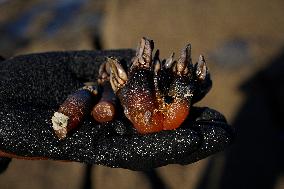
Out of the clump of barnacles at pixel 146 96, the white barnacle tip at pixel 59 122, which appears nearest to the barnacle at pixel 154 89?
the clump of barnacles at pixel 146 96

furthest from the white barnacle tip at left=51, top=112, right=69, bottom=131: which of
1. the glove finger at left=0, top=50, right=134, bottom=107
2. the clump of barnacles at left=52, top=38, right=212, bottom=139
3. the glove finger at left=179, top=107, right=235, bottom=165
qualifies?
the glove finger at left=179, top=107, right=235, bottom=165

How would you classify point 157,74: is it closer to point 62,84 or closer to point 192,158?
point 192,158

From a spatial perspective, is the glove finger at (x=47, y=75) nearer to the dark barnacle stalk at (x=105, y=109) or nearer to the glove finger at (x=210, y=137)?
the dark barnacle stalk at (x=105, y=109)

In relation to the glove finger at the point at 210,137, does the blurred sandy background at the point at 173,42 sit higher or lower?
lower

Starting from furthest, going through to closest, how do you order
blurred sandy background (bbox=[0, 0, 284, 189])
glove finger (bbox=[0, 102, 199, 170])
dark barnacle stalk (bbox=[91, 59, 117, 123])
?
blurred sandy background (bbox=[0, 0, 284, 189]), dark barnacle stalk (bbox=[91, 59, 117, 123]), glove finger (bbox=[0, 102, 199, 170])

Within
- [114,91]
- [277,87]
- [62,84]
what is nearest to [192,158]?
[114,91]

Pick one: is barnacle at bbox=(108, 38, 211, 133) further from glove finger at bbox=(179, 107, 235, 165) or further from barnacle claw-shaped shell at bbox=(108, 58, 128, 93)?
glove finger at bbox=(179, 107, 235, 165)
